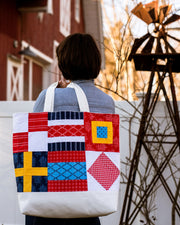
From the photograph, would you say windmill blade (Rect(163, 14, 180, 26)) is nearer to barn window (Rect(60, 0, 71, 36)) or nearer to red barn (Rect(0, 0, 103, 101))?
red barn (Rect(0, 0, 103, 101))

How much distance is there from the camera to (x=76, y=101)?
196 centimetres

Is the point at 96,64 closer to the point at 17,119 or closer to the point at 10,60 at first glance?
the point at 17,119

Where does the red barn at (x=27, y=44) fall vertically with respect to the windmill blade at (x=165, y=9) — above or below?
above

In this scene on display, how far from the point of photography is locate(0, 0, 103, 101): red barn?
355 inches

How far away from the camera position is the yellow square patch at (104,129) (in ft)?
6.62

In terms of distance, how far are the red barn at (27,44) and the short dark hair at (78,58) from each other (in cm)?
497

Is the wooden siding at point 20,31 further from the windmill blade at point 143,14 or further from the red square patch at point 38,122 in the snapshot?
the red square patch at point 38,122

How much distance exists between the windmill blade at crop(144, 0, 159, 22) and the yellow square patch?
162 cm

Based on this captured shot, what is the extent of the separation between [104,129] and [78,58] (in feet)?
1.11

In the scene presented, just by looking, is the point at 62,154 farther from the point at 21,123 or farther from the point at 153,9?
the point at 153,9

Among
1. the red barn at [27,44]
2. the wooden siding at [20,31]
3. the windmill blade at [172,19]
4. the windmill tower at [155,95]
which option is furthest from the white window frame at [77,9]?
the windmill blade at [172,19]

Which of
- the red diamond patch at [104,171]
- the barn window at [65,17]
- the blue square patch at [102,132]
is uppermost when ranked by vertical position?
the barn window at [65,17]

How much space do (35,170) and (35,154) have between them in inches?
2.7

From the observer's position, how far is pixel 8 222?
3812mm
